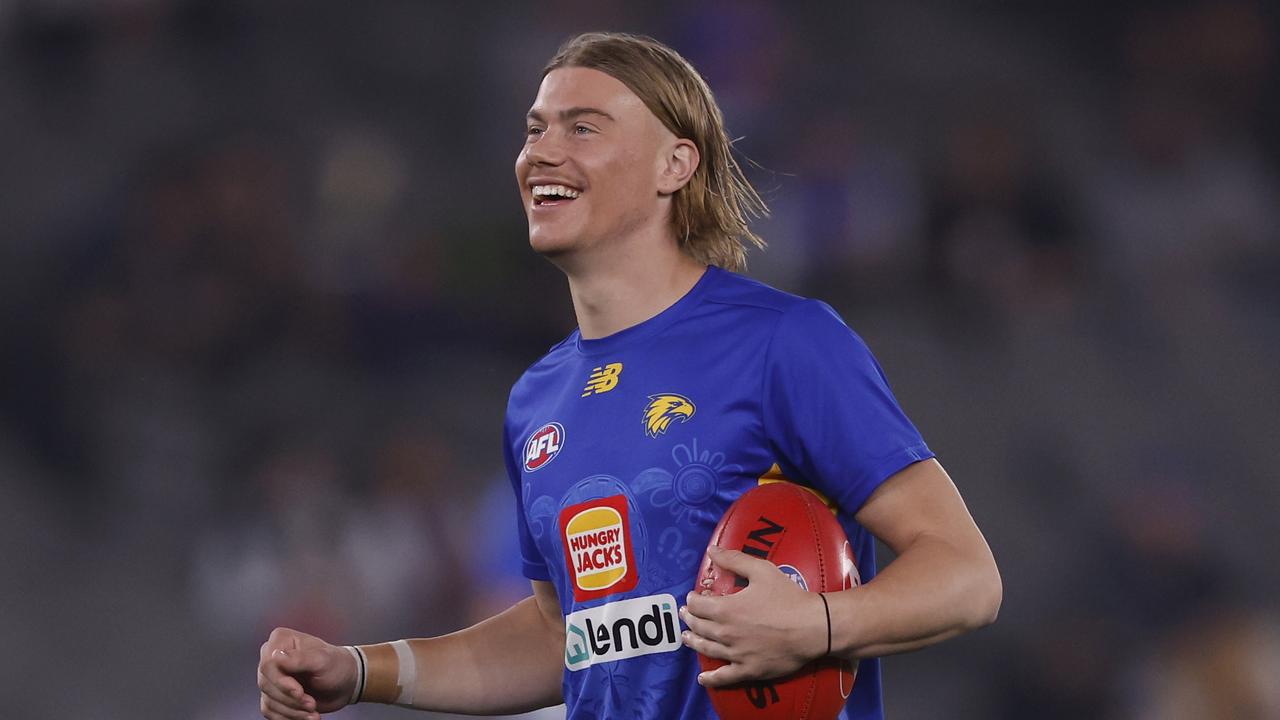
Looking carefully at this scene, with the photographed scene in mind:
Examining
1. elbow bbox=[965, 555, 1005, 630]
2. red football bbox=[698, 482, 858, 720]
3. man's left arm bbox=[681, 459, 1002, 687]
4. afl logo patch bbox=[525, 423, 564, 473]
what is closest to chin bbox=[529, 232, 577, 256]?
afl logo patch bbox=[525, 423, 564, 473]

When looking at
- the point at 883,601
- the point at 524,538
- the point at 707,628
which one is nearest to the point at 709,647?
the point at 707,628

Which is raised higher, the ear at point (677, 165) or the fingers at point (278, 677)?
the ear at point (677, 165)

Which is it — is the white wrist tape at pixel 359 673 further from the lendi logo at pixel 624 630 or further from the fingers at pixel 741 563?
the fingers at pixel 741 563

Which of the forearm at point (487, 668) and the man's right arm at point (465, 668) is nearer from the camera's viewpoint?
the man's right arm at point (465, 668)

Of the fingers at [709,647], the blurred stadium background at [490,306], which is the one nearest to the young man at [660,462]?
the fingers at [709,647]

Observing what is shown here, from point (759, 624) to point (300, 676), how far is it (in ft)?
3.61

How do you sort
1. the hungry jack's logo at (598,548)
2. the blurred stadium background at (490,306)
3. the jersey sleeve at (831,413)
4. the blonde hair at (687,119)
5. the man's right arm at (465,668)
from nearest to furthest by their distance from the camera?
the jersey sleeve at (831,413) < the hungry jack's logo at (598,548) < the man's right arm at (465,668) < the blonde hair at (687,119) < the blurred stadium background at (490,306)

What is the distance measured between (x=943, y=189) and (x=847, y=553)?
6278 mm

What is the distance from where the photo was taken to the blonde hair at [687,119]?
2.90 metres

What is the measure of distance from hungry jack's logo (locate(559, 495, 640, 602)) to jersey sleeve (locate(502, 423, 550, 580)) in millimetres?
360

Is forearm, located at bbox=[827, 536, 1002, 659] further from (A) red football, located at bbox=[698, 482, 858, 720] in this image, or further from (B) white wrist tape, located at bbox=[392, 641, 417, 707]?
(B) white wrist tape, located at bbox=[392, 641, 417, 707]

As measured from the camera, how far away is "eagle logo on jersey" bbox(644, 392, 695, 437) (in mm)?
2557

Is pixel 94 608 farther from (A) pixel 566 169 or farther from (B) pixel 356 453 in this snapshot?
(A) pixel 566 169

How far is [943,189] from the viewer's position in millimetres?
8273
